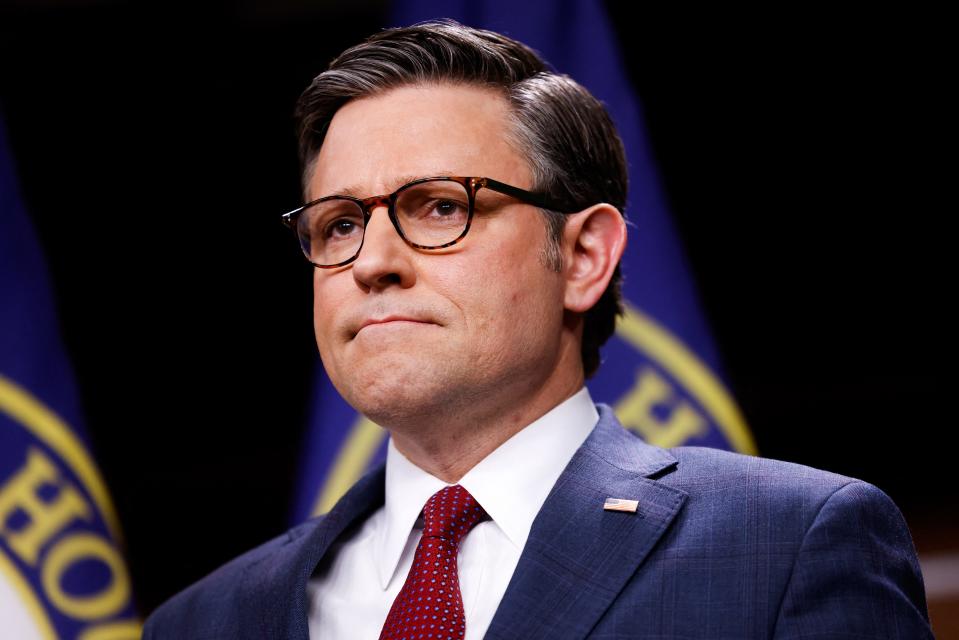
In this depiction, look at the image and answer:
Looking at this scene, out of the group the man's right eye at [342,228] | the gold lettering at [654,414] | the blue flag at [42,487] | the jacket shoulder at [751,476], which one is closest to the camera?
the jacket shoulder at [751,476]

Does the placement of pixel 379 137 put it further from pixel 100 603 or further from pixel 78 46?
pixel 78 46

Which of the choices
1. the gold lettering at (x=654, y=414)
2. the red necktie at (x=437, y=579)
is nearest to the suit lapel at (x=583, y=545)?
the red necktie at (x=437, y=579)

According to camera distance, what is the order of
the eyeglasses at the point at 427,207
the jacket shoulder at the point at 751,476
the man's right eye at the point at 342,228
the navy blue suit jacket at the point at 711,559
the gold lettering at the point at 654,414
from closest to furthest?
the navy blue suit jacket at the point at 711,559 < the jacket shoulder at the point at 751,476 < the eyeglasses at the point at 427,207 < the man's right eye at the point at 342,228 < the gold lettering at the point at 654,414

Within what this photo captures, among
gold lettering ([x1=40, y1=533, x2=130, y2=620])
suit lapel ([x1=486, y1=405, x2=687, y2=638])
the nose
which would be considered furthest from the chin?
gold lettering ([x1=40, y1=533, x2=130, y2=620])

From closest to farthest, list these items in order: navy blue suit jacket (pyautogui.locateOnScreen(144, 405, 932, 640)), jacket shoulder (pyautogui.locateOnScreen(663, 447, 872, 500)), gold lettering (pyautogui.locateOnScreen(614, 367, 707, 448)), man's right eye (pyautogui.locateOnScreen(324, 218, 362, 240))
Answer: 1. navy blue suit jacket (pyautogui.locateOnScreen(144, 405, 932, 640))
2. jacket shoulder (pyautogui.locateOnScreen(663, 447, 872, 500))
3. man's right eye (pyautogui.locateOnScreen(324, 218, 362, 240))
4. gold lettering (pyautogui.locateOnScreen(614, 367, 707, 448))

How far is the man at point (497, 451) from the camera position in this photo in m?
1.47

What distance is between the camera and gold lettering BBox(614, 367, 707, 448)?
246 cm

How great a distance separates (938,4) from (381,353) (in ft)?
6.41

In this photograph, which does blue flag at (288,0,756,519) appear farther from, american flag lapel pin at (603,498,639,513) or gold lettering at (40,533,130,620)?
american flag lapel pin at (603,498,639,513)

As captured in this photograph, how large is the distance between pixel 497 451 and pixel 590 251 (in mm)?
402

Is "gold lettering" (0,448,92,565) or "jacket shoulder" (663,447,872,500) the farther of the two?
"gold lettering" (0,448,92,565)

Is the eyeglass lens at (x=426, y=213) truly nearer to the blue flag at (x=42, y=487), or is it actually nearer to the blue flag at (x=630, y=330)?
the blue flag at (x=630, y=330)

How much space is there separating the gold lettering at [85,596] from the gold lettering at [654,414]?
4.03ft

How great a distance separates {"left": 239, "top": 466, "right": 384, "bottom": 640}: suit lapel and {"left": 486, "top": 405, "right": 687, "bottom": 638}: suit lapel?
0.42 m
